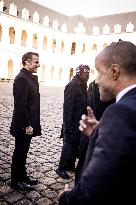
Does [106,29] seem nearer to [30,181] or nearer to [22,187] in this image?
[30,181]

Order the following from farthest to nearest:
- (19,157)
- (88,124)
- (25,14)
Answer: (25,14), (19,157), (88,124)

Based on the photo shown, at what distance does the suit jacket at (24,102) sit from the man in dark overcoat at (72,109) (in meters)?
0.81

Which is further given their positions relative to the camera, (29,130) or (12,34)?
(12,34)

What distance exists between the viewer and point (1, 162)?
612 centimetres

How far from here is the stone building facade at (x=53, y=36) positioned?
41.6 meters

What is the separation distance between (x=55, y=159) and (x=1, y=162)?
4.14 ft

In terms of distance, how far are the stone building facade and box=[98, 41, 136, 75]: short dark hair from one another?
3853 centimetres

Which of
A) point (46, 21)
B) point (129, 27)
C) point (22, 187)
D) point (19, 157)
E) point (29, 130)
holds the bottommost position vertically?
point (22, 187)

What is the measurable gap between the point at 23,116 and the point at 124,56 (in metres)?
3.16

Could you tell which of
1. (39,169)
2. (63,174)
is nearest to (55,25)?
(39,169)

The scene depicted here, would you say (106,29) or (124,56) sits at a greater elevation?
(106,29)

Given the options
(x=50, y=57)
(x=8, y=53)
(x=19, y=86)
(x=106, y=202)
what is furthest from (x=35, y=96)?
(x=50, y=57)

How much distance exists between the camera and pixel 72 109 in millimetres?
5523

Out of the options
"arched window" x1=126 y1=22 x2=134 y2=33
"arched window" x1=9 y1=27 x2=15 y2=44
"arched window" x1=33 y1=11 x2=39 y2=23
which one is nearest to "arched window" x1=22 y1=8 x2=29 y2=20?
"arched window" x1=33 y1=11 x2=39 y2=23
